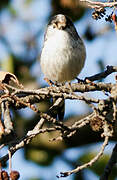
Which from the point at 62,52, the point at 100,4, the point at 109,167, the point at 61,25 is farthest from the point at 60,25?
the point at 109,167

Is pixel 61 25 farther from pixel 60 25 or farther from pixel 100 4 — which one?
pixel 100 4

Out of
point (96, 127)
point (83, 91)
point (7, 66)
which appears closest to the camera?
point (96, 127)

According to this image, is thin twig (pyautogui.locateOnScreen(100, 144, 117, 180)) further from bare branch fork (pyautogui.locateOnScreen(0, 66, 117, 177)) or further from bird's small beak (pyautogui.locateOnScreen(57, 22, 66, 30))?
bird's small beak (pyautogui.locateOnScreen(57, 22, 66, 30))

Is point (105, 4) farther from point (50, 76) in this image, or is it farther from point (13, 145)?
point (50, 76)

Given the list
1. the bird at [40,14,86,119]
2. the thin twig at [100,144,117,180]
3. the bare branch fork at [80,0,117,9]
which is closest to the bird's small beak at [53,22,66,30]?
the bird at [40,14,86,119]

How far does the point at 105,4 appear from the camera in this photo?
3184 mm

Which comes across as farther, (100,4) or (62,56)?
(62,56)

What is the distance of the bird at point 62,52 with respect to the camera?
198 inches

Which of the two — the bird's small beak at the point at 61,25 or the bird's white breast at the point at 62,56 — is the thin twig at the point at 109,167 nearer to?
the bird's white breast at the point at 62,56

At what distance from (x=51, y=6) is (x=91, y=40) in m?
0.89

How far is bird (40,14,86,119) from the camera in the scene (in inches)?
198

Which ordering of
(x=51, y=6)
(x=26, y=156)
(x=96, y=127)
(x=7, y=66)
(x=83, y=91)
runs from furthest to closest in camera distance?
(x=51, y=6)
(x=7, y=66)
(x=26, y=156)
(x=83, y=91)
(x=96, y=127)

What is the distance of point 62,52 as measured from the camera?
4992 mm

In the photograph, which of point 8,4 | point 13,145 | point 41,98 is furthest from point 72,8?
point 13,145
